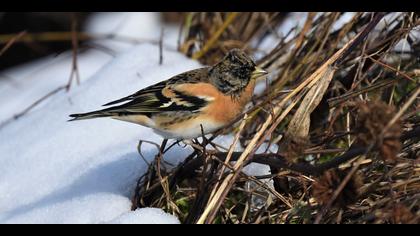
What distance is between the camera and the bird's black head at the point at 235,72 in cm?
267

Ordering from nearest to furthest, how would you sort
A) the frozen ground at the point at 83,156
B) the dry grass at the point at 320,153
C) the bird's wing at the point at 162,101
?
1. the dry grass at the point at 320,153
2. the frozen ground at the point at 83,156
3. the bird's wing at the point at 162,101

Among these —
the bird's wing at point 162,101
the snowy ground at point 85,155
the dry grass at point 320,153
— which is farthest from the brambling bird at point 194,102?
the snowy ground at point 85,155

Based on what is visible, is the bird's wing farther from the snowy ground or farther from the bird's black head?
the snowy ground

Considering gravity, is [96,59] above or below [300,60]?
below

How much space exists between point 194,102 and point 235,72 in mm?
208

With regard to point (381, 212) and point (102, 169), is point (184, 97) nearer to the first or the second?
point (102, 169)

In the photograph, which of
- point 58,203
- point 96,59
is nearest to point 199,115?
point 58,203

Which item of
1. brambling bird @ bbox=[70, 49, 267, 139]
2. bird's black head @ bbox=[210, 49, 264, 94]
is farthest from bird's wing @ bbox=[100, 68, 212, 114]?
bird's black head @ bbox=[210, 49, 264, 94]

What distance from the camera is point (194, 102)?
A: 2.62 metres

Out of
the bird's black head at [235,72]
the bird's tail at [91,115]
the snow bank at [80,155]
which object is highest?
the bird's black head at [235,72]

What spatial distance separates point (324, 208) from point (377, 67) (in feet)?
4.51

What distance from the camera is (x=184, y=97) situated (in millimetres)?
2629

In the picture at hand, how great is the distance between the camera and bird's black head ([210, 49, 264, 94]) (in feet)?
8.76

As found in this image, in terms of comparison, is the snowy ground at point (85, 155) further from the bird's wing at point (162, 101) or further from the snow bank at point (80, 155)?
the bird's wing at point (162, 101)
